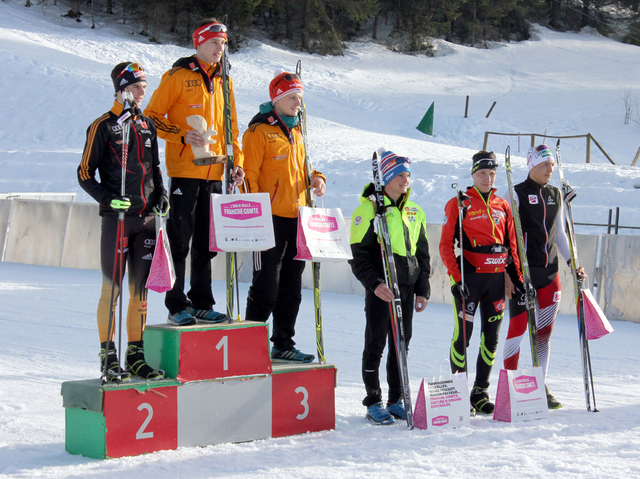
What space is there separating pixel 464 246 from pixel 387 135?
2008cm

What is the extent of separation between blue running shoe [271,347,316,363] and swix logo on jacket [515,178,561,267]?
6.08 ft

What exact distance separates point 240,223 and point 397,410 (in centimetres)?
170

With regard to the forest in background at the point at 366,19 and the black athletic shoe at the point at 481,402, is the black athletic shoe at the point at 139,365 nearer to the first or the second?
the black athletic shoe at the point at 481,402

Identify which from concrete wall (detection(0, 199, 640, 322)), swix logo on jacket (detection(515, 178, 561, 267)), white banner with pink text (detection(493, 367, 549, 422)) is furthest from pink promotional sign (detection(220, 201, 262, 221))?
concrete wall (detection(0, 199, 640, 322))

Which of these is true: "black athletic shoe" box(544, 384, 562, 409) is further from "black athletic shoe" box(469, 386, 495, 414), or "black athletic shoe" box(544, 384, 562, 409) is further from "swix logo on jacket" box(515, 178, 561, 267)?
"swix logo on jacket" box(515, 178, 561, 267)

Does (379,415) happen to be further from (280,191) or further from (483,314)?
(280,191)

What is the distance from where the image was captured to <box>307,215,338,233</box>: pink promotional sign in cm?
457

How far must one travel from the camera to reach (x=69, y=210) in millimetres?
11320

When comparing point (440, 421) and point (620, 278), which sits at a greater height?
point (620, 278)

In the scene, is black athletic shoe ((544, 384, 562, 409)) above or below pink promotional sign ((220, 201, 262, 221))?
below

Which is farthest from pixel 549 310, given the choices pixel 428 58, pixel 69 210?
pixel 428 58

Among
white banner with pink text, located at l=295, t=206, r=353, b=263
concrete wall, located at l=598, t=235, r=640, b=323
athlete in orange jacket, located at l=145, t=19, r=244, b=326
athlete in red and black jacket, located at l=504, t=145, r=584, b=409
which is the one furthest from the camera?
concrete wall, located at l=598, t=235, r=640, b=323

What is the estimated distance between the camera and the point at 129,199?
4.12m

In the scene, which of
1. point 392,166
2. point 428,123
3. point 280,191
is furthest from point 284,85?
point 428,123
